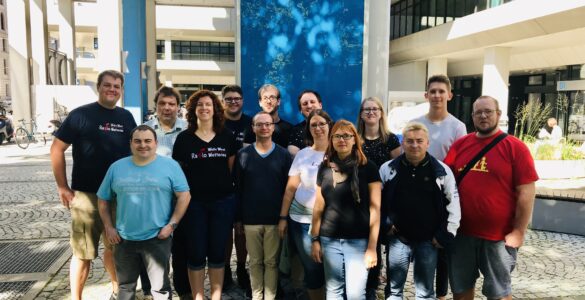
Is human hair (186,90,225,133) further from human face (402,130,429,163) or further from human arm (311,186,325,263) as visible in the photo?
human face (402,130,429,163)

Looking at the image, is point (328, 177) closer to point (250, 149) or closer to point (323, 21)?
point (250, 149)

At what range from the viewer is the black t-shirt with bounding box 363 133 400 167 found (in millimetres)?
3688

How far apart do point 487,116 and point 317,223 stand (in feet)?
4.85

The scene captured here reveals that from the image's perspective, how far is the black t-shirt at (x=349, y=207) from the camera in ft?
10.3

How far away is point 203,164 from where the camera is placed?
3512 mm

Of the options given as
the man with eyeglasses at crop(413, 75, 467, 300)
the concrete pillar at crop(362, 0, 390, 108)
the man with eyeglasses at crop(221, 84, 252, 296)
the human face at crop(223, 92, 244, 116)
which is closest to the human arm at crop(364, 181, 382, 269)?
the man with eyeglasses at crop(413, 75, 467, 300)

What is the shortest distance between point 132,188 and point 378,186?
1.81 meters

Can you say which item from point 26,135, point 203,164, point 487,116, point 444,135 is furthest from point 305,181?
point 26,135

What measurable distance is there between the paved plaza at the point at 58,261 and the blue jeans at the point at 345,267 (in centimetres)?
110

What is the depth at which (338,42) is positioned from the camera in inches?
223

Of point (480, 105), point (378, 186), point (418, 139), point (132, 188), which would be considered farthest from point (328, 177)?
point (132, 188)

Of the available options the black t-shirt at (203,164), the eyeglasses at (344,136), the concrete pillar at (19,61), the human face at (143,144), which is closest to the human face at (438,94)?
the eyeglasses at (344,136)

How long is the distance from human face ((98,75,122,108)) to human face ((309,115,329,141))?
5.48 ft

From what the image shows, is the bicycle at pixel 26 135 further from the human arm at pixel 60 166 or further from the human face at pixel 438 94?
the human face at pixel 438 94
